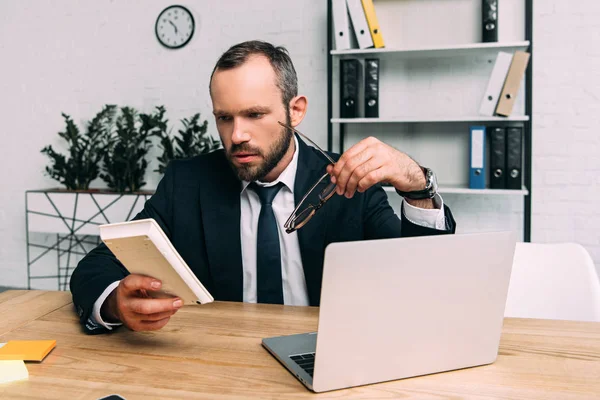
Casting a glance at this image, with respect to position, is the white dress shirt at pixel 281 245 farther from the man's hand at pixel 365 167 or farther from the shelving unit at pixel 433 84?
the shelving unit at pixel 433 84

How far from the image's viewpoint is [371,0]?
2.73m

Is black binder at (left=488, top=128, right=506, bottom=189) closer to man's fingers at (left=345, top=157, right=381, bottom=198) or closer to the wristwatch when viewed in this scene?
the wristwatch

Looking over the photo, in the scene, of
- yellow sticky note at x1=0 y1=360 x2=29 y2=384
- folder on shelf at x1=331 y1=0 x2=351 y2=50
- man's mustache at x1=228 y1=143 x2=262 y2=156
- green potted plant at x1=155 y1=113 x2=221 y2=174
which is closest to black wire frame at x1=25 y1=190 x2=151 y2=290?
green potted plant at x1=155 y1=113 x2=221 y2=174

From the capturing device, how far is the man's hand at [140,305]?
3.14 ft

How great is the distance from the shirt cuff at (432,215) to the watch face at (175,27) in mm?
2459

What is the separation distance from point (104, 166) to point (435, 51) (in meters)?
2.03

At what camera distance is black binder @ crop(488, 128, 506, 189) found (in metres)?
2.65

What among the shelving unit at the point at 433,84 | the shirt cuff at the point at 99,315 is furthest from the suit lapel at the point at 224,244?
the shelving unit at the point at 433,84

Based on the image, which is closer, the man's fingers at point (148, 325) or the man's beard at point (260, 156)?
the man's fingers at point (148, 325)

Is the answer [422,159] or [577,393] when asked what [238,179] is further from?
[422,159]

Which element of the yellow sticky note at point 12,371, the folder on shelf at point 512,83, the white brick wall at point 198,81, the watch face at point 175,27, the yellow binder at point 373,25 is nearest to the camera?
the yellow sticky note at point 12,371

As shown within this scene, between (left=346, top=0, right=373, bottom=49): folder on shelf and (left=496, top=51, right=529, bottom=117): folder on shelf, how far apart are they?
67 centimetres

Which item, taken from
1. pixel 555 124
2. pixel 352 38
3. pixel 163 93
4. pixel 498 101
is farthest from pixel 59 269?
pixel 555 124

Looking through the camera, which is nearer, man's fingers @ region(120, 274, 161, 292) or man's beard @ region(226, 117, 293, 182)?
man's fingers @ region(120, 274, 161, 292)
